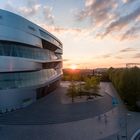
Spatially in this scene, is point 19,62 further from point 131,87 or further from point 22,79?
point 131,87

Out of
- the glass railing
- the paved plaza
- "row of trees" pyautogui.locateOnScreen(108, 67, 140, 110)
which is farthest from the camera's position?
"row of trees" pyautogui.locateOnScreen(108, 67, 140, 110)

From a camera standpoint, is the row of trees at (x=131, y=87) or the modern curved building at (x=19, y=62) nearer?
the modern curved building at (x=19, y=62)

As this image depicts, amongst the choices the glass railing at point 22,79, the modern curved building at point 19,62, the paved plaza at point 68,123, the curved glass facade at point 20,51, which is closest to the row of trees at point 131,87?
the paved plaza at point 68,123

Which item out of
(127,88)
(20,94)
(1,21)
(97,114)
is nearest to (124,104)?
(127,88)

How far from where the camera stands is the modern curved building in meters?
44.1

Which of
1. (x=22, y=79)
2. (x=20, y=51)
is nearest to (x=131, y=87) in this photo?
(x=22, y=79)

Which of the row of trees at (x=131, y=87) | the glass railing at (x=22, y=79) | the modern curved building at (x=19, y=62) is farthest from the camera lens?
the row of trees at (x=131, y=87)

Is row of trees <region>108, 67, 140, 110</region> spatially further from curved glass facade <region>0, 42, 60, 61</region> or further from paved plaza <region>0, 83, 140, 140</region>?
curved glass facade <region>0, 42, 60, 61</region>

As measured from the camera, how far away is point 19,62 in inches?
1858

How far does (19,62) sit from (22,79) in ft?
12.3

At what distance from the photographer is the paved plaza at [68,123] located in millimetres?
30750

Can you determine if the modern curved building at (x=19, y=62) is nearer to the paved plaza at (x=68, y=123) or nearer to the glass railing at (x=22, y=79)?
the glass railing at (x=22, y=79)

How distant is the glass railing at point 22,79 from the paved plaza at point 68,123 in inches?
181

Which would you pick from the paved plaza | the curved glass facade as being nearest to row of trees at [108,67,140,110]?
the paved plaza
